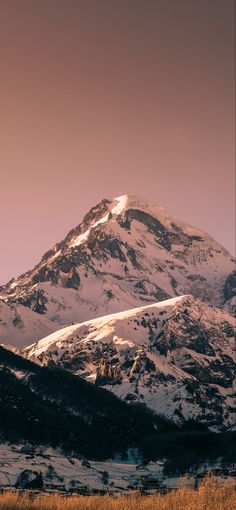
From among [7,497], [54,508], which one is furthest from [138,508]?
[7,497]

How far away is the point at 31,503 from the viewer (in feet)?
238

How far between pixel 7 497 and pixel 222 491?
21639 millimetres

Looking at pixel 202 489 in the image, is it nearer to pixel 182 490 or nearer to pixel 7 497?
pixel 182 490

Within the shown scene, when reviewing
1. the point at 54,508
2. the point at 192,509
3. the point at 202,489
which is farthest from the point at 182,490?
the point at 54,508

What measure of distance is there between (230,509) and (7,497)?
22.7m

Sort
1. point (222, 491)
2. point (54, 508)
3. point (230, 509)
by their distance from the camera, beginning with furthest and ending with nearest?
point (222, 491), point (54, 508), point (230, 509)

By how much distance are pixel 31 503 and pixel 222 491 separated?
19167 mm

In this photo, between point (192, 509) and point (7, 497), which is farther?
point (7, 497)

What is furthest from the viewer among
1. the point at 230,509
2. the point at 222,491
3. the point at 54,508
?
the point at 222,491

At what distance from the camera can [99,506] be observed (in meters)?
72.2

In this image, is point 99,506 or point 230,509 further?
point 99,506

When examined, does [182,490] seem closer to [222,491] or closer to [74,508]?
[222,491]

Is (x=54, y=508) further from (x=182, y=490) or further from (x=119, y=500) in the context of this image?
(x=182, y=490)

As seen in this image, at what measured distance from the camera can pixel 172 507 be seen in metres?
70.1
